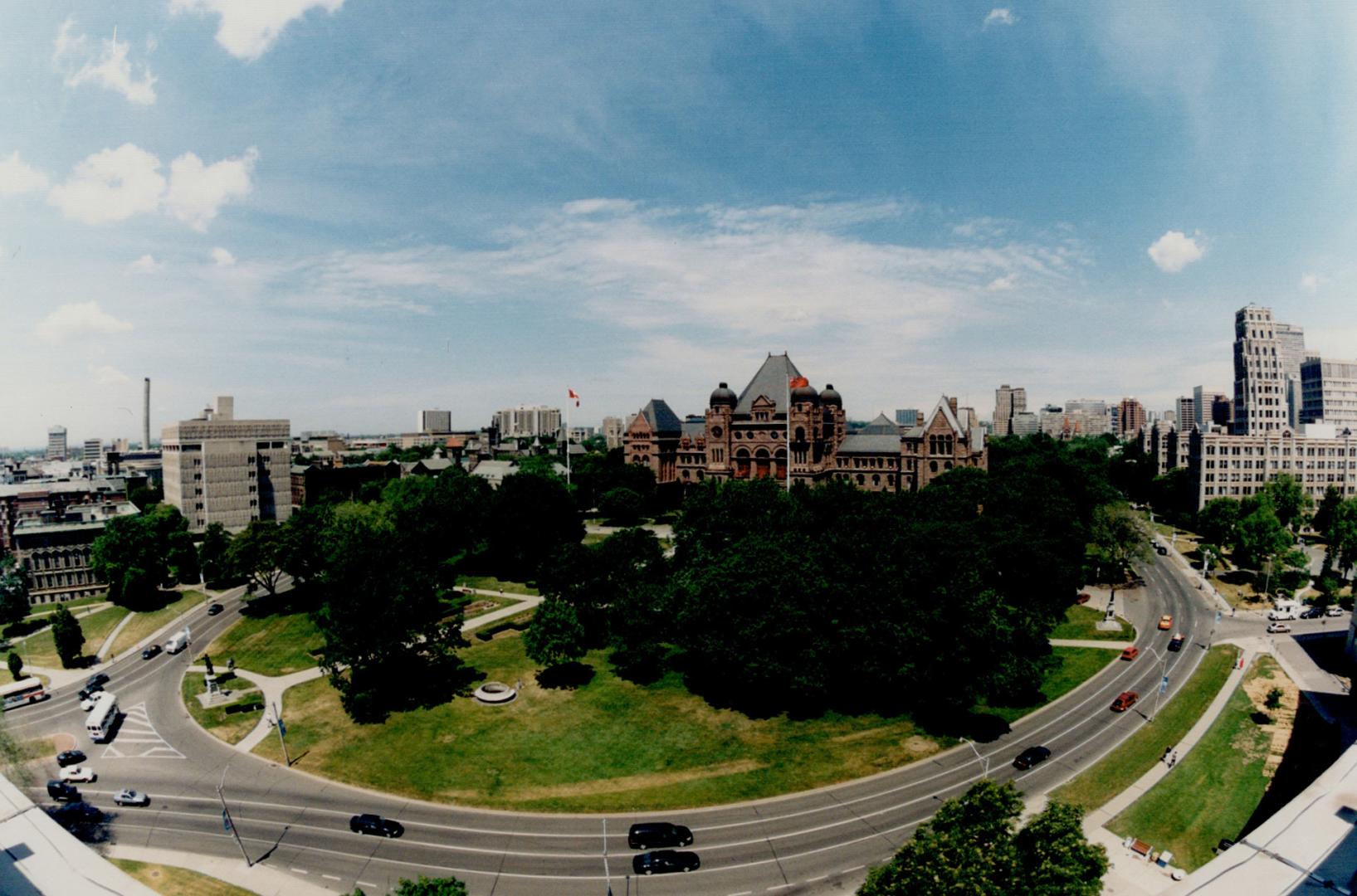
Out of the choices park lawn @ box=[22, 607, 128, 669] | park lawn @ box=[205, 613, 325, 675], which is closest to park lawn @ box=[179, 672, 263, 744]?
park lawn @ box=[205, 613, 325, 675]

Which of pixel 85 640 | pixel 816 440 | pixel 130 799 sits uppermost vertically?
pixel 816 440

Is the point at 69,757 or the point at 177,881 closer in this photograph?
the point at 177,881

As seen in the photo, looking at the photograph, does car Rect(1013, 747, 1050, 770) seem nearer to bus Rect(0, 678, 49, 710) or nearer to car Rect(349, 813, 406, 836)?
car Rect(349, 813, 406, 836)

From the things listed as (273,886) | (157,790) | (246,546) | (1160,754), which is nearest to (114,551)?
(246,546)

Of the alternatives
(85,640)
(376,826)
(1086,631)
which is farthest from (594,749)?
(85,640)

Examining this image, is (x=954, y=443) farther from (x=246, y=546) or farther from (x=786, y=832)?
(x=246, y=546)

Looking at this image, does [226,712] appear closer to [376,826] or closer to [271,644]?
[271,644]

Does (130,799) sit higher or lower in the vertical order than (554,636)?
lower
